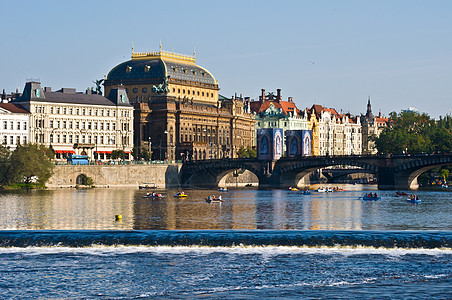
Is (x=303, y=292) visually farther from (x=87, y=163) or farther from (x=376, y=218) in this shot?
(x=87, y=163)

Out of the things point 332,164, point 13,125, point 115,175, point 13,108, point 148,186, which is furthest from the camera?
point 13,108

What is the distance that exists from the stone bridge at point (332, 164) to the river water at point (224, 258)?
7647 centimetres

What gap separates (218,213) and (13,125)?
101 m

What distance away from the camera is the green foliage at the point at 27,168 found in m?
155

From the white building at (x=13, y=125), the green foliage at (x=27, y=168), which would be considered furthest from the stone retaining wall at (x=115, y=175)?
the white building at (x=13, y=125)

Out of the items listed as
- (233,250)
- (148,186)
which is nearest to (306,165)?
(148,186)

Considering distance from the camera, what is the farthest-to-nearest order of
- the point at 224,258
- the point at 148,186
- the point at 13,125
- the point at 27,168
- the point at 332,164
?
the point at 13,125, the point at 148,186, the point at 332,164, the point at 27,168, the point at 224,258

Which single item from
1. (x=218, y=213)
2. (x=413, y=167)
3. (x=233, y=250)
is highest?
(x=413, y=167)

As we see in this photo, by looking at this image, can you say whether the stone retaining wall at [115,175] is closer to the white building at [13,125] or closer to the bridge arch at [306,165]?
the white building at [13,125]

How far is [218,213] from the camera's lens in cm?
10206

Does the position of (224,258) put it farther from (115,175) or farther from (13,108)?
(13,108)

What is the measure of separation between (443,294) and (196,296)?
1331 cm

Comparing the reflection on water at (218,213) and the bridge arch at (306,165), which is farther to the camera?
the bridge arch at (306,165)

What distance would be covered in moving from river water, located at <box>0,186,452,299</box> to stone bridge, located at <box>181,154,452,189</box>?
3010 inches
